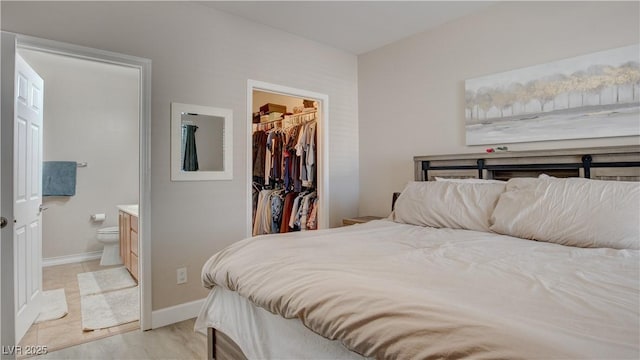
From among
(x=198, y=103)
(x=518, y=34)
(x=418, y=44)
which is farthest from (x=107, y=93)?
(x=518, y=34)

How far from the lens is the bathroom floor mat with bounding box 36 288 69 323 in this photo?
2771 mm

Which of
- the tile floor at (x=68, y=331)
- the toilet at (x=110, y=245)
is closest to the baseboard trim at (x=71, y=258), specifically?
the toilet at (x=110, y=245)

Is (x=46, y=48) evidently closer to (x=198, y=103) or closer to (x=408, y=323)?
(x=198, y=103)

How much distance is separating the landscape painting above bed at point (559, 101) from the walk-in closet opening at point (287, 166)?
1.60 metres

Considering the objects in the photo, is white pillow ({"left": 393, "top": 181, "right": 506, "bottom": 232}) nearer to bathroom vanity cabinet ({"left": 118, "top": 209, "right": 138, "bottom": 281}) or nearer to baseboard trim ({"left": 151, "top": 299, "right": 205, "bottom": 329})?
baseboard trim ({"left": 151, "top": 299, "right": 205, "bottom": 329})

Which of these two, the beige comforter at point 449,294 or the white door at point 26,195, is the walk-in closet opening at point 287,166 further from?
the beige comforter at point 449,294

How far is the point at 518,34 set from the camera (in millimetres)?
2789

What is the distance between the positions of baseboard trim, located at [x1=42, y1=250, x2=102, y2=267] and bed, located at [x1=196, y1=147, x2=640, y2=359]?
375cm

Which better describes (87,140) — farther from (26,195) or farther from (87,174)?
(26,195)

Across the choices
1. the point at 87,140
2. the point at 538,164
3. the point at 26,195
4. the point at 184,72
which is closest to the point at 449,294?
the point at 538,164

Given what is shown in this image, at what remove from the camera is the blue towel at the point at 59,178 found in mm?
4344

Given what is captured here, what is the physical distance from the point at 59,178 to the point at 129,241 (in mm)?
1480

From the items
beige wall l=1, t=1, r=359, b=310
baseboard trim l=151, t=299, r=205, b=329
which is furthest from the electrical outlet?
baseboard trim l=151, t=299, r=205, b=329

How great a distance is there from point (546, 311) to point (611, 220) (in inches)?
48.5
